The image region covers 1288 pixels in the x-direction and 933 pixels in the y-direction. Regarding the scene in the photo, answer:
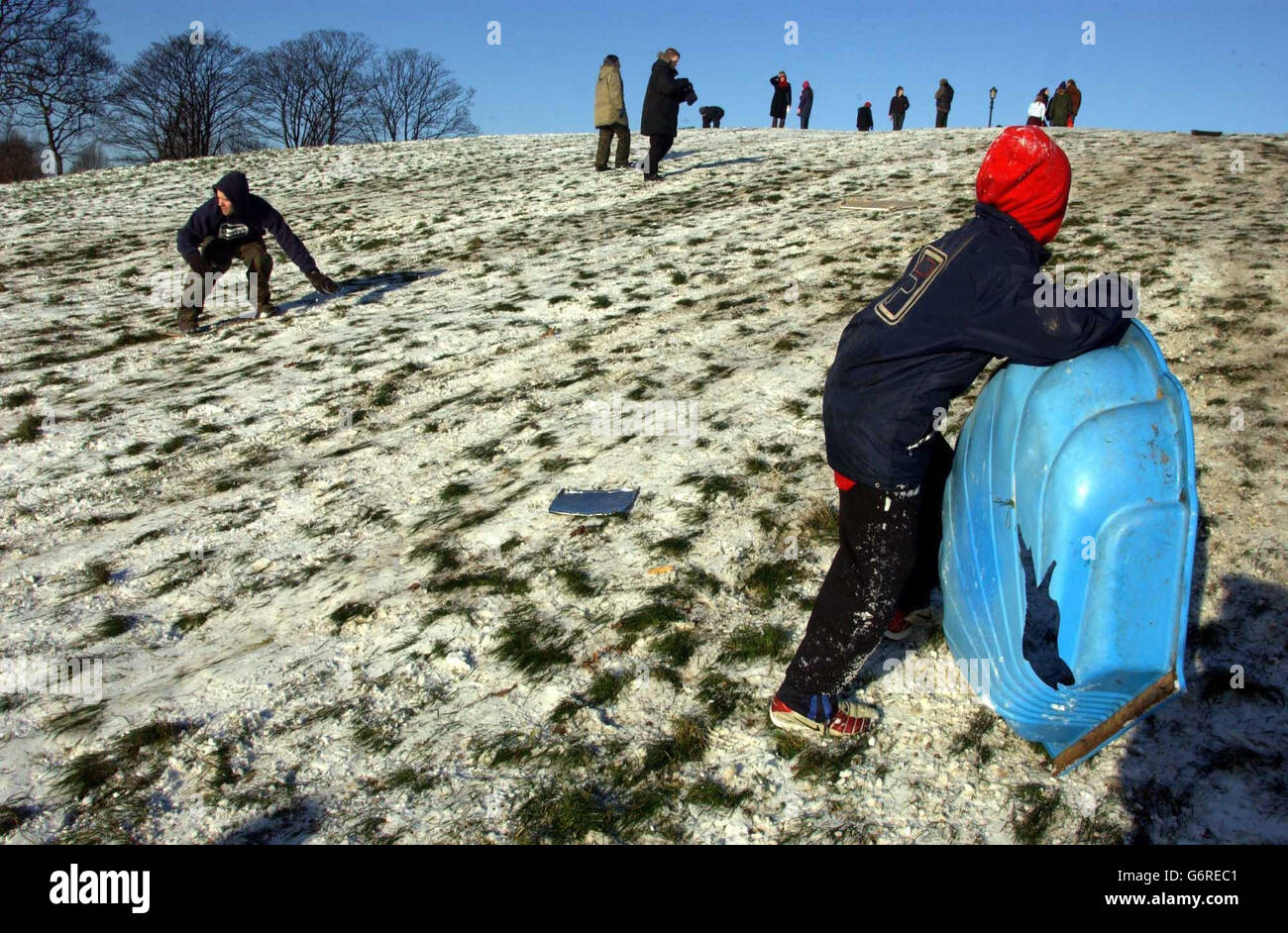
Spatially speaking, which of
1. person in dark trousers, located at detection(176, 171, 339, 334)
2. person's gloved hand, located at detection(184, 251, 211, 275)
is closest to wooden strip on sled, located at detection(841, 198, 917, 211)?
person in dark trousers, located at detection(176, 171, 339, 334)

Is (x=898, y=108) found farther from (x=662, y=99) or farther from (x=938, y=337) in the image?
(x=938, y=337)

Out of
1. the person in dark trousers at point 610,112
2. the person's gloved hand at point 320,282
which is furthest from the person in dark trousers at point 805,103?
the person's gloved hand at point 320,282

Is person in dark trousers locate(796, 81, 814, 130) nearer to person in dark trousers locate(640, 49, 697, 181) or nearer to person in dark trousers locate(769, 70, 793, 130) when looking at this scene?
person in dark trousers locate(769, 70, 793, 130)

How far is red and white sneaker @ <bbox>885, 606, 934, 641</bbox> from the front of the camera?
11.2 ft

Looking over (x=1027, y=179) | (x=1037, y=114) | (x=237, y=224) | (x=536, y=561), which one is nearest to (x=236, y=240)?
(x=237, y=224)

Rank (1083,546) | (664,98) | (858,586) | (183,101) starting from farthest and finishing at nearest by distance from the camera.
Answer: (183,101)
(664,98)
(858,586)
(1083,546)

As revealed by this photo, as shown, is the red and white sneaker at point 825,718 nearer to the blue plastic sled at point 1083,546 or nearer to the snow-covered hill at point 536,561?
the snow-covered hill at point 536,561

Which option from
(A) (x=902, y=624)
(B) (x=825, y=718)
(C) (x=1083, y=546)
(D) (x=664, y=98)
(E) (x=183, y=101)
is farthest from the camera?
(E) (x=183, y=101)

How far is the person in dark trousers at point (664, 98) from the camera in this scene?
13.9m

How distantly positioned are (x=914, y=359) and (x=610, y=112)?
579 inches

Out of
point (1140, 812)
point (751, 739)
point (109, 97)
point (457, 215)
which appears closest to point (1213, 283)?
point (1140, 812)

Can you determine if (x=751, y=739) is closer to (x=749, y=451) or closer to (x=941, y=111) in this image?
(x=749, y=451)

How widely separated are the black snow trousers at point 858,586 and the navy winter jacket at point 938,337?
0.34 ft

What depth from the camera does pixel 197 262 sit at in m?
8.72
